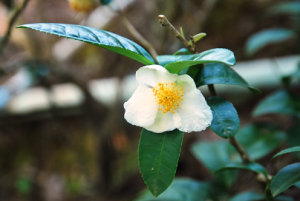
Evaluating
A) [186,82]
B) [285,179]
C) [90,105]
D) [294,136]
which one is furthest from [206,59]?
[90,105]

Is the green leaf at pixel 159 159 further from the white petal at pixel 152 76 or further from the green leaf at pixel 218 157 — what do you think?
the green leaf at pixel 218 157

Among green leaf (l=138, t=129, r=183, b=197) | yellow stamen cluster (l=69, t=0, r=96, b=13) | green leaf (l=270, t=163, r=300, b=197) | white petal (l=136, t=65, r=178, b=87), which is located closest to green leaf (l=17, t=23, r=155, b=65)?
white petal (l=136, t=65, r=178, b=87)

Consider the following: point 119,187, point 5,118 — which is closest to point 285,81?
point 119,187

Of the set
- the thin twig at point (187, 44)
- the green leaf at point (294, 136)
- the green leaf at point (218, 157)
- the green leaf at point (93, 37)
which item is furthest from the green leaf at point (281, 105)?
the green leaf at point (93, 37)

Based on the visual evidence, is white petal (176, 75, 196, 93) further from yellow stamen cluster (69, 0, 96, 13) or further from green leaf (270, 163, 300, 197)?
yellow stamen cluster (69, 0, 96, 13)

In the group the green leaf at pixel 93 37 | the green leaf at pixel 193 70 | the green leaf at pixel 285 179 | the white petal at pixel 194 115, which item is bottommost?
the green leaf at pixel 285 179
